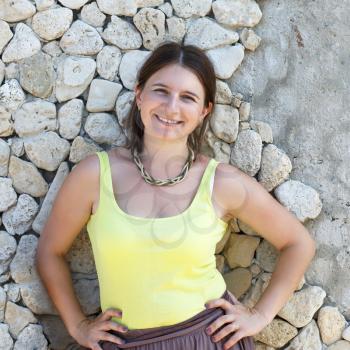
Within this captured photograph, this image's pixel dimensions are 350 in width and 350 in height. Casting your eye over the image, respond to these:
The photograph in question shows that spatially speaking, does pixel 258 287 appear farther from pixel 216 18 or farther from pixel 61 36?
pixel 61 36

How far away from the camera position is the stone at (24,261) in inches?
84.2

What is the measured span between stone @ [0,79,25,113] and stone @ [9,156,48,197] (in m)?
0.16

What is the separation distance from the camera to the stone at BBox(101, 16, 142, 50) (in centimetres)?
218

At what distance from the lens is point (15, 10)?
2.09 m

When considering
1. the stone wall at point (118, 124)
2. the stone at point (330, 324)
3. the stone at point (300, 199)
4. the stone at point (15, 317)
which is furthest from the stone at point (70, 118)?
the stone at point (330, 324)

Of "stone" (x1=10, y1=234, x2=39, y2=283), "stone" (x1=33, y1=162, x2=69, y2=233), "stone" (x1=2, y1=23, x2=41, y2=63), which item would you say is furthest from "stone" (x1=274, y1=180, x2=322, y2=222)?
"stone" (x1=2, y1=23, x2=41, y2=63)

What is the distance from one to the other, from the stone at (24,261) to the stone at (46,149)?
231mm

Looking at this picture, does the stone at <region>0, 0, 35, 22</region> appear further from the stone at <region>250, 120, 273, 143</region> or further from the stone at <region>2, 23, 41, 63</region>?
the stone at <region>250, 120, 273, 143</region>

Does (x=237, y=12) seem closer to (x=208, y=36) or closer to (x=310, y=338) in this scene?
(x=208, y=36)

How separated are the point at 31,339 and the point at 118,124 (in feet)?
2.39

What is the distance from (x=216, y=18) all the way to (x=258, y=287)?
882 mm

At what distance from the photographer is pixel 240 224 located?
2.24 metres

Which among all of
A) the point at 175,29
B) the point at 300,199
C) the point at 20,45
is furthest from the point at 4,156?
the point at 300,199

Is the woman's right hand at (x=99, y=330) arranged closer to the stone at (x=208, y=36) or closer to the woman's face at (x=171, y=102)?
the woman's face at (x=171, y=102)
